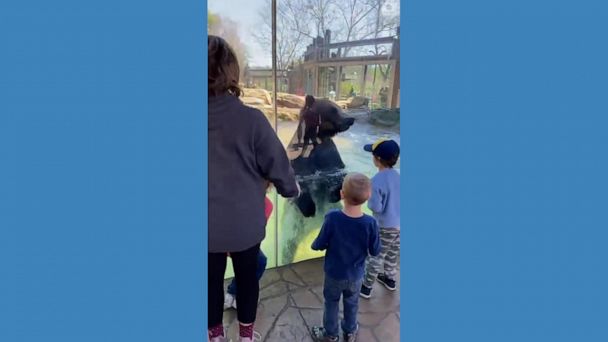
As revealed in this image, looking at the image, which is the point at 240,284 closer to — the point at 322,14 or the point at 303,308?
the point at 303,308

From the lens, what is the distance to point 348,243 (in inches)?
57.2

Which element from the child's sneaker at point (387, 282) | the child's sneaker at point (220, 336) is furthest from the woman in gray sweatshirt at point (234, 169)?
the child's sneaker at point (387, 282)

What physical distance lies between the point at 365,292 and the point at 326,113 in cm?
73

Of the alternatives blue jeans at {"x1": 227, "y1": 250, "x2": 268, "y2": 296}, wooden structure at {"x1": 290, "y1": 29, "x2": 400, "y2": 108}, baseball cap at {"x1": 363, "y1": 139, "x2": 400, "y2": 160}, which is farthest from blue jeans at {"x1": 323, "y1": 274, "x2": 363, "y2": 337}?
wooden structure at {"x1": 290, "y1": 29, "x2": 400, "y2": 108}

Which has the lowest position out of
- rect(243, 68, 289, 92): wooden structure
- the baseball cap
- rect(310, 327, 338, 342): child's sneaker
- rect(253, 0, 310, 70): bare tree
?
rect(310, 327, 338, 342): child's sneaker

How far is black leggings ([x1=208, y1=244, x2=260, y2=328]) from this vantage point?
1293 mm

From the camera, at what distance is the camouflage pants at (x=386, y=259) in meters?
1.63

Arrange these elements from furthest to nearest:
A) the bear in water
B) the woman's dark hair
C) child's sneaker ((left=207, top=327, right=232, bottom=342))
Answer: the bear in water
child's sneaker ((left=207, top=327, right=232, bottom=342))
the woman's dark hair

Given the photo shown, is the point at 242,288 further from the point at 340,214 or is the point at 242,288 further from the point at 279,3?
the point at 279,3

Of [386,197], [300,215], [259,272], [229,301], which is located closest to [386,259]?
[386,197]

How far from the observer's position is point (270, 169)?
1249 millimetres

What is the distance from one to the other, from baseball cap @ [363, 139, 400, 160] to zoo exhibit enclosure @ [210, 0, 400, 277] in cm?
3

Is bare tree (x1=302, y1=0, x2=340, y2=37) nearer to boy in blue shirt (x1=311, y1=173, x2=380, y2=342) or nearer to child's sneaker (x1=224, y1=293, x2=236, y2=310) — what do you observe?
boy in blue shirt (x1=311, y1=173, x2=380, y2=342)

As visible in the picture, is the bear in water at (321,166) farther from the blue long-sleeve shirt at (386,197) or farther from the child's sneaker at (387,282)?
the child's sneaker at (387,282)
